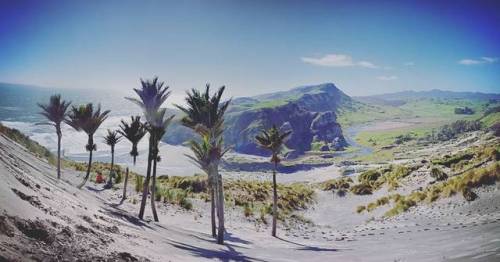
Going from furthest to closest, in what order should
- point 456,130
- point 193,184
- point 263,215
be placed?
point 456,130 → point 193,184 → point 263,215

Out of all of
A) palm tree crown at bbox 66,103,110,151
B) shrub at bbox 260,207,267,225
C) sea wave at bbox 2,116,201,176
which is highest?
palm tree crown at bbox 66,103,110,151

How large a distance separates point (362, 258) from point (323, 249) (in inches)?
182

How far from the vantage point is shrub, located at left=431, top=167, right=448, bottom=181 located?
3706cm

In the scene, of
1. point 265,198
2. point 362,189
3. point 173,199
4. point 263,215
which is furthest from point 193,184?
point 362,189

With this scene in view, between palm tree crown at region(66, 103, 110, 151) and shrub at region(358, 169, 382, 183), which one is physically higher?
palm tree crown at region(66, 103, 110, 151)

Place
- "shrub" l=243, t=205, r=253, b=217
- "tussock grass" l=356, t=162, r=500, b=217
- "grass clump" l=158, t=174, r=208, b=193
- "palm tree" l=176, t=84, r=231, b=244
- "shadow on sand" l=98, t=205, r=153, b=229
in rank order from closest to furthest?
1. "shadow on sand" l=98, t=205, r=153, b=229
2. "palm tree" l=176, t=84, r=231, b=244
3. "tussock grass" l=356, t=162, r=500, b=217
4. "shrub" l=243, t=205, r=253, b=217
5. "grass clump" l=158, t=174, r=208, b=193

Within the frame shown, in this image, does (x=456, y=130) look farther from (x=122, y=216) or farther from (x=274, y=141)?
(x=122, y=216)

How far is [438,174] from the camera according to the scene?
37906 millimetres

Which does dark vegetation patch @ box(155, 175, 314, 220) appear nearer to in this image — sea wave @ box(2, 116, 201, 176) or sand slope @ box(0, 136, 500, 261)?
sand slope @ box(0, 136, 500, 261)

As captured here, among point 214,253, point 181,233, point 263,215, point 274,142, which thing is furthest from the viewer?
point 263,215

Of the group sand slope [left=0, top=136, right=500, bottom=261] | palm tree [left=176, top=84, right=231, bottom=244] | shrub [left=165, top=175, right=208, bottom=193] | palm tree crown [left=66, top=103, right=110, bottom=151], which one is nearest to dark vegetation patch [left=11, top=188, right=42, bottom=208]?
sand slope [left=0, top=136, right=500, bottom=261]

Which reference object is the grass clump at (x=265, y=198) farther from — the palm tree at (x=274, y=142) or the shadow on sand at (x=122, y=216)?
the shadow on sand at (x=122, y=216)

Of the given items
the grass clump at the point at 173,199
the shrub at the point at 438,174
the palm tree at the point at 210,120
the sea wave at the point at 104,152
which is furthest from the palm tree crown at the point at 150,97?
the sea wave at the point at 104,152

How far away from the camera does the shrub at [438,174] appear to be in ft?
122
